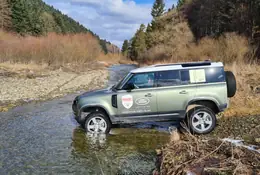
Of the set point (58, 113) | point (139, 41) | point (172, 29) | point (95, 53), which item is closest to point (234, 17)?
point (172, 29)

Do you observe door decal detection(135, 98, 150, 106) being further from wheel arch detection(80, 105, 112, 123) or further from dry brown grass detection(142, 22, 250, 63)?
dry brown grass detection(142, 22, 250, 63)

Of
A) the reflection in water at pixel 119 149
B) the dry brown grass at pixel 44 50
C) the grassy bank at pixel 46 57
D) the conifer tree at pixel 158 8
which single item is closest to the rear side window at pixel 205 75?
the reflection in water at pixel 119 149

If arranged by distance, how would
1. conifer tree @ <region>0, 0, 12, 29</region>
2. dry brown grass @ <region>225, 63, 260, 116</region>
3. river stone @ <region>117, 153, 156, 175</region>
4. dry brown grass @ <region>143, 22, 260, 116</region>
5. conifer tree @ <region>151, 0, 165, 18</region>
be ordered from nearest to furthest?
river stone @ <region>117, 153, 156, 175</region> → dry brown grass @ <region>225, 63, 260, 116</region> → dry brown grass @ <region>143, 22, 260, 116</region> → conifer tree @ <region>0, 0, 12, 29</region> → conifer tree @ <region>151, 0, 165, 18</region>

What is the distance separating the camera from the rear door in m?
9.34

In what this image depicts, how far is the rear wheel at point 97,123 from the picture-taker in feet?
31.6

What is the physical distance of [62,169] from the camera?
276 inches

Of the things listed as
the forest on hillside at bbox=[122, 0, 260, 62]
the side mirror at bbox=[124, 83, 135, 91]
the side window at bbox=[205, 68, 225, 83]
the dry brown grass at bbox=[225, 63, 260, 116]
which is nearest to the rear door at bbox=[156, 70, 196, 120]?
the side window at bbox=[205, 68, 225, 83]

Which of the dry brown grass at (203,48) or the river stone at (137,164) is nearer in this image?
the river stone at (137,164)

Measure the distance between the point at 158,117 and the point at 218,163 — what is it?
184 inches

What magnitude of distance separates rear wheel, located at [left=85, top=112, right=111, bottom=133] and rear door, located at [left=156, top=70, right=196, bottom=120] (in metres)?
1.63

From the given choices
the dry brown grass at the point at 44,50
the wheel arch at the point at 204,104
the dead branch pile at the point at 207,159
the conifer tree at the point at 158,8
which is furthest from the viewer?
the conifer tree at the point at 158,8

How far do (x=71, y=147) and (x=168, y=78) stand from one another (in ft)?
11.2

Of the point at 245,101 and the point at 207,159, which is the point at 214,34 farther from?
the point at 207,159

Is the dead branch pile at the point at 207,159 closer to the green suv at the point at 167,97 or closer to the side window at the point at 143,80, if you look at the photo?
the green suv at the point at 167,97
